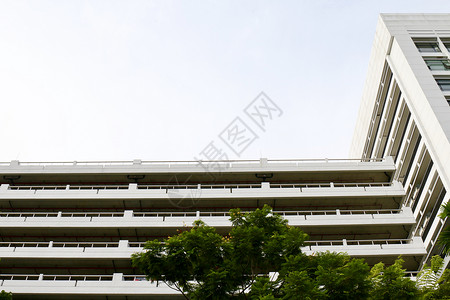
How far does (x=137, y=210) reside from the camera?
122 feet

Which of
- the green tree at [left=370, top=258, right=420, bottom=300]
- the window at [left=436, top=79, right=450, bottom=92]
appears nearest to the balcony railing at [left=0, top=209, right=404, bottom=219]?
the window at [left=436, top=79, right=450, bottom=92]

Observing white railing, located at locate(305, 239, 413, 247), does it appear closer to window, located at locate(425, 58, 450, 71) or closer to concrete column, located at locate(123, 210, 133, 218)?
window, located at locate(425, 58, 450, 71)

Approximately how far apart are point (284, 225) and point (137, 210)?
18.2 m

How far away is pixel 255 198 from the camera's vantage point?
35719mm

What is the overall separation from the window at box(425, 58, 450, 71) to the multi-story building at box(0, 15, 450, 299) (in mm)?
91

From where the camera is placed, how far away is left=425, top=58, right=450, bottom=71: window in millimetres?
35125

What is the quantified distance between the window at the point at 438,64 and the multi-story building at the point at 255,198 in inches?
3.6

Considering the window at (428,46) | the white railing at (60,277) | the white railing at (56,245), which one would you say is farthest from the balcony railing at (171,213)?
the window at (428,46)

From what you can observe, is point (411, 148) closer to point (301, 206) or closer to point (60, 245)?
point (301, 206)

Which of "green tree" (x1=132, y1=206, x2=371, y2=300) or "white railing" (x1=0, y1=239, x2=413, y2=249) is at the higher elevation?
"white railing" (x1=0, y1=239, x2=413, y2=249)

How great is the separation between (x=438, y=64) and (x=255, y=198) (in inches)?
638

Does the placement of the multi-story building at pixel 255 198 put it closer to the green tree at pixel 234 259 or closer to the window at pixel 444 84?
the window at pixel 444 84

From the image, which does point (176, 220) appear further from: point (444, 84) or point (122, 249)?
point (444, 84)

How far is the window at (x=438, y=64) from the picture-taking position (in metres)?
35.1
